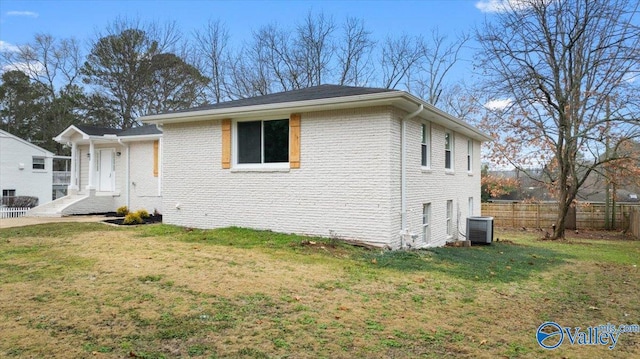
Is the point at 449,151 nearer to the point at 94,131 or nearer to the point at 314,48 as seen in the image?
the point at 94,131

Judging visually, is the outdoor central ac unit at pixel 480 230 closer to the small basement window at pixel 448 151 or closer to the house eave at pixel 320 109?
the small basement window at pixel 448 151

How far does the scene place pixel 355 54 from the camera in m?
30.2

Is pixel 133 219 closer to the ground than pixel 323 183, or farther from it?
closer to the ground

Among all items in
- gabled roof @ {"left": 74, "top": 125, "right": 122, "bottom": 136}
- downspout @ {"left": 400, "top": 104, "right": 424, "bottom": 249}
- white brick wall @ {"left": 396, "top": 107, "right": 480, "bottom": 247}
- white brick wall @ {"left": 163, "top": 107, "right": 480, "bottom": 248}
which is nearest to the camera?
white brick wall @ {"left": 163, "top": 107, "right": 480, "bottom": 248}

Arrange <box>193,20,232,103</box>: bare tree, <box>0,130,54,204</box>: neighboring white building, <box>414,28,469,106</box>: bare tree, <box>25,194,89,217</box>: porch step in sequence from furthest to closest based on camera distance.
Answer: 1. <box>193,20,232,103</box>: bare tree
2. <box>414,28,469,106</box>: bare tree
3. <box>0,130,54,204</box>: neighboring white building
4. <box>25,194,89,217</box>: porch step

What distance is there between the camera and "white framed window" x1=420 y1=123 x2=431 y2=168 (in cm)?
1159

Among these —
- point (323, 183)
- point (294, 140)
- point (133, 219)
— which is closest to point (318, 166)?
point (323, 183)

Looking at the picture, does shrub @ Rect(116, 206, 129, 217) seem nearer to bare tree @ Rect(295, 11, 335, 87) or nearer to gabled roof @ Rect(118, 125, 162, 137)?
gabled roof @ Rect(118, 125, 162, 137)

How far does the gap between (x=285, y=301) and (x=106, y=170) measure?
51.1ft

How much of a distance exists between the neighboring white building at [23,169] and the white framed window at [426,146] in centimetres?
2623

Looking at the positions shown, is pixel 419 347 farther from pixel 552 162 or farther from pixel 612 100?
pixel 552 162

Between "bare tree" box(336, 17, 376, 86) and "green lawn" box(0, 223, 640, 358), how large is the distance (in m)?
22.6

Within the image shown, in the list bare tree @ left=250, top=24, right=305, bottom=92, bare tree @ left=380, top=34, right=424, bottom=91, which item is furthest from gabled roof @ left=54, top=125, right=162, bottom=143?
bare tree @ left=380, top=34, right=424, bottom=91

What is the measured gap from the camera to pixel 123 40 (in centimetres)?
3038
